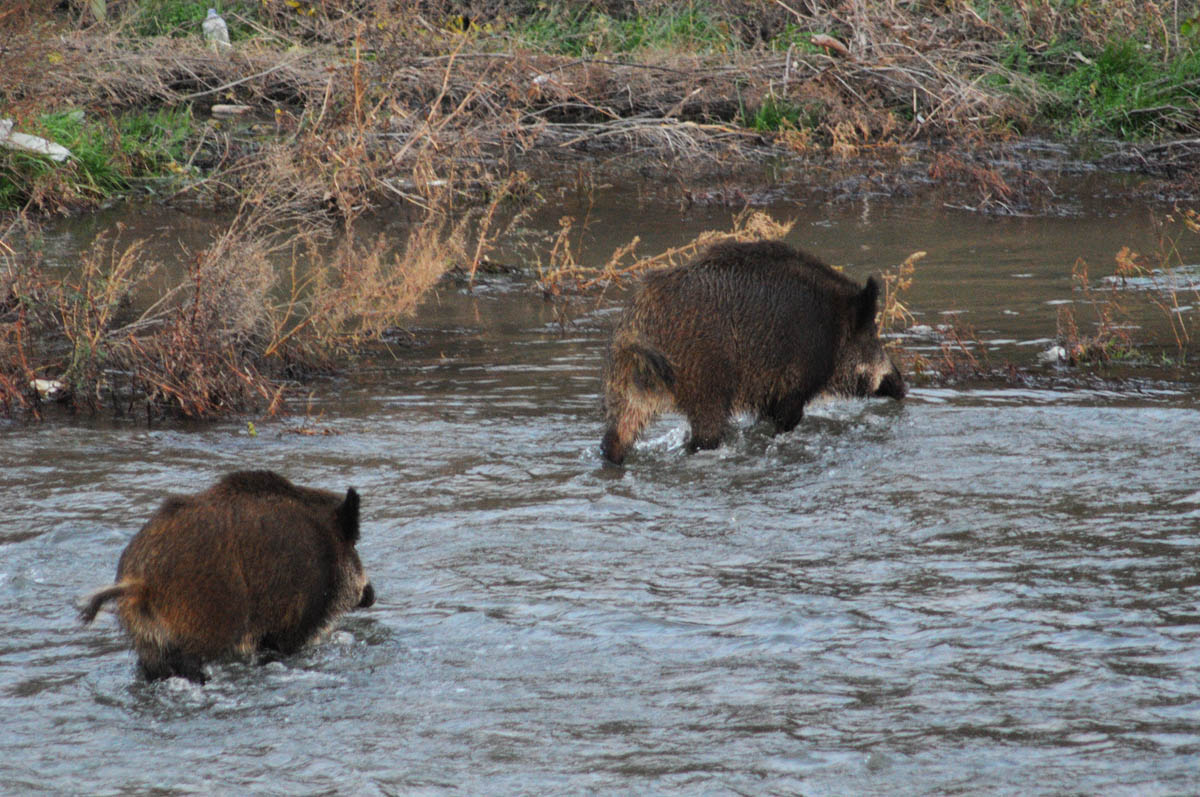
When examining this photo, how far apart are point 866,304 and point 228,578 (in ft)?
14.8

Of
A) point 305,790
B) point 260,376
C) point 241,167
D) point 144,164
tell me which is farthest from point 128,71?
point 305,790

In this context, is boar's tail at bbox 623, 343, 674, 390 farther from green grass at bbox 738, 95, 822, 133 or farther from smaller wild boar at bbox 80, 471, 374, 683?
green grass at bbox 738, 95, 822, 133

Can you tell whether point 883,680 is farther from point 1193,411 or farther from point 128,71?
point 128,71

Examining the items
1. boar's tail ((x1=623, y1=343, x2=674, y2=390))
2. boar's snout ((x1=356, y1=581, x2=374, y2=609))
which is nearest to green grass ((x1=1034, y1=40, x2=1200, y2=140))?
boar's tail ((x1=623, y1=343, x2=674, y2=390))

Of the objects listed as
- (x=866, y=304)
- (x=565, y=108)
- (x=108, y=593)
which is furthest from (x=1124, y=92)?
(x=108, y=593)

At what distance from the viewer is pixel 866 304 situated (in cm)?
833

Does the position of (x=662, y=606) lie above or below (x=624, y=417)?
below

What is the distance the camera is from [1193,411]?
8602 millimetres

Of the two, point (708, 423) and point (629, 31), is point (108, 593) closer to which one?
point (708, 423)

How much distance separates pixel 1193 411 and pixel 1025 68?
11.4 metres

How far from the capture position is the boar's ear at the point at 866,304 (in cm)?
824

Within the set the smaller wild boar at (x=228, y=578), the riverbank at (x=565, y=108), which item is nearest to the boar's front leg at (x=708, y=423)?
the smaller wild boar at (x=228, y=578)

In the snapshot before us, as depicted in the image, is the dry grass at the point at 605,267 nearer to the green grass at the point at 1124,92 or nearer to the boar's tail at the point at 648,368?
the boar's tail at the point at 648,368

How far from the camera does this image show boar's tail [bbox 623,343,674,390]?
771 centimetres
